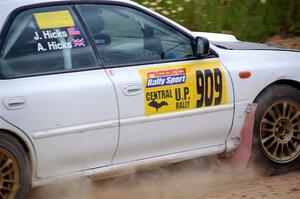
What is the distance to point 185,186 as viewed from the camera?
6164 mm

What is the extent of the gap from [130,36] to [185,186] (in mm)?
1427

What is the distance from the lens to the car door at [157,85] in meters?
5.59

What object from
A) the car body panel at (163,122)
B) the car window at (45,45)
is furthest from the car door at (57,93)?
the car body panel at (163,122)

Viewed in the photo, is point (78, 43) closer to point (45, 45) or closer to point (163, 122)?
point (45, 45)

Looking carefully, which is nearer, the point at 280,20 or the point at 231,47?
the point at 231,47

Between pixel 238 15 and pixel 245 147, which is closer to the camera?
pixel 245 147

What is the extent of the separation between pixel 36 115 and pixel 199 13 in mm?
5198

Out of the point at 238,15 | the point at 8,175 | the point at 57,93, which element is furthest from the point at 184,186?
the point at 238,15

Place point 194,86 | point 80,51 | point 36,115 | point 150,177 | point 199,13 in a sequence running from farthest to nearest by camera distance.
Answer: point 199,13, point 150,177, point 194,86, point 80,51, point 36,115

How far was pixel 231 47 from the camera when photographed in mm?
6379

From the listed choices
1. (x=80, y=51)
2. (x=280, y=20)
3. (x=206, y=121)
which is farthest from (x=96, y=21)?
(x=280, y=20)

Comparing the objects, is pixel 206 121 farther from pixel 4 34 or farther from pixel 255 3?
pixel 255 3

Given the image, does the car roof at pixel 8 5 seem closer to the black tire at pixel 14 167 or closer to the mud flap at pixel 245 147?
the black tire at pixel 14 167

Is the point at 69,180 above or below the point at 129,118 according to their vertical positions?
below
